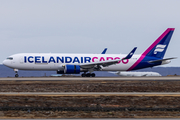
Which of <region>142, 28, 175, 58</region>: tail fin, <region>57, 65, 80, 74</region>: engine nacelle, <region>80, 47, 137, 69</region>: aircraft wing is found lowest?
<region>57, 65, 80, 74</region>: engine nacelle

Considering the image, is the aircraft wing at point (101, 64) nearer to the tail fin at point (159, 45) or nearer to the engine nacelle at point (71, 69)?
the engine nacelle at point (71, 69)

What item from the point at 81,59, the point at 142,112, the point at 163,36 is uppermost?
the point at 163,36

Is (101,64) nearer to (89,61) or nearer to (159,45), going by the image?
(89,61)

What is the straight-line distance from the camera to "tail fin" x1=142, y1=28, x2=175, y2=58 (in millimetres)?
59750

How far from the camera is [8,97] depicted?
913 inches

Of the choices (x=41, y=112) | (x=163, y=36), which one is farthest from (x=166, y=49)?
(x=41, y=112)

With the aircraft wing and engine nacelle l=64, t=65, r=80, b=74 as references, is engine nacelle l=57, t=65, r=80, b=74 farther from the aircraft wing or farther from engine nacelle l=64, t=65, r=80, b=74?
the aircraft wing

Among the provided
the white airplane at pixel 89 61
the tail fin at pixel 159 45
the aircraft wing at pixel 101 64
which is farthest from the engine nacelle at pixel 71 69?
the tail fin at pixel 159 45

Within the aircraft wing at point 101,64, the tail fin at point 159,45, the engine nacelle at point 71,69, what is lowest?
the engine nacelle at point 71,69

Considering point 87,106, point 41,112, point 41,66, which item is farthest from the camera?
point 41,66

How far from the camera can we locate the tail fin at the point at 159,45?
59.8 meters

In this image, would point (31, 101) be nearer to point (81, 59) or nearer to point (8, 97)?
point (8, 97)

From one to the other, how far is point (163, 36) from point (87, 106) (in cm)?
4259

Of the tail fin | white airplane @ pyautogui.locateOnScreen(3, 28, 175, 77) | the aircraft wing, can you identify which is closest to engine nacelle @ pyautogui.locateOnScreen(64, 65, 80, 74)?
white airplane @ pyautogui.locateOnScreen(3, 28, 175, 77)
